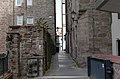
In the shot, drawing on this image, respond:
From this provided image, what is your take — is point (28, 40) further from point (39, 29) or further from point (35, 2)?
point (35, 2)

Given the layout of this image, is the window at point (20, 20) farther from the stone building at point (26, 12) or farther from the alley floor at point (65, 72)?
the alley floor at point (65, 72)

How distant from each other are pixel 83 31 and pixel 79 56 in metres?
1.80

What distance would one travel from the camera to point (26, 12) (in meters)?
37.6

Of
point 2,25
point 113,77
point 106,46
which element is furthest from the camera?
point 2,25

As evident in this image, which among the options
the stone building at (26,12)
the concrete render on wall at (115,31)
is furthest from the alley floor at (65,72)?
the stone building at (26,12)

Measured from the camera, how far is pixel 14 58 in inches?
610

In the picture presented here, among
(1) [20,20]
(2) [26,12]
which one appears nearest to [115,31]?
(2) [26,12]

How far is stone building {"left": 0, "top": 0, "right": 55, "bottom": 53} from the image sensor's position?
1465 inches

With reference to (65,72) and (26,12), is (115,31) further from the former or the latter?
(26,12)

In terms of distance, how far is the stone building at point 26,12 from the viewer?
3722 centimetres

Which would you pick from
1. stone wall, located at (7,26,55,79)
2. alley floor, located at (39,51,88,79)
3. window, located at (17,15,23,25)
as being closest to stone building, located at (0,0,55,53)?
window, located at (17,15,23,25)

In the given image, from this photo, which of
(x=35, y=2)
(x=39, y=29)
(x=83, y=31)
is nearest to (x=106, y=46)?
(x=83, y=31)

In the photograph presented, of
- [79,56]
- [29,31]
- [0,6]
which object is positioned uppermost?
[0,6]

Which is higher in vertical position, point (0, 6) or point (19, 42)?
point (0, 6)
